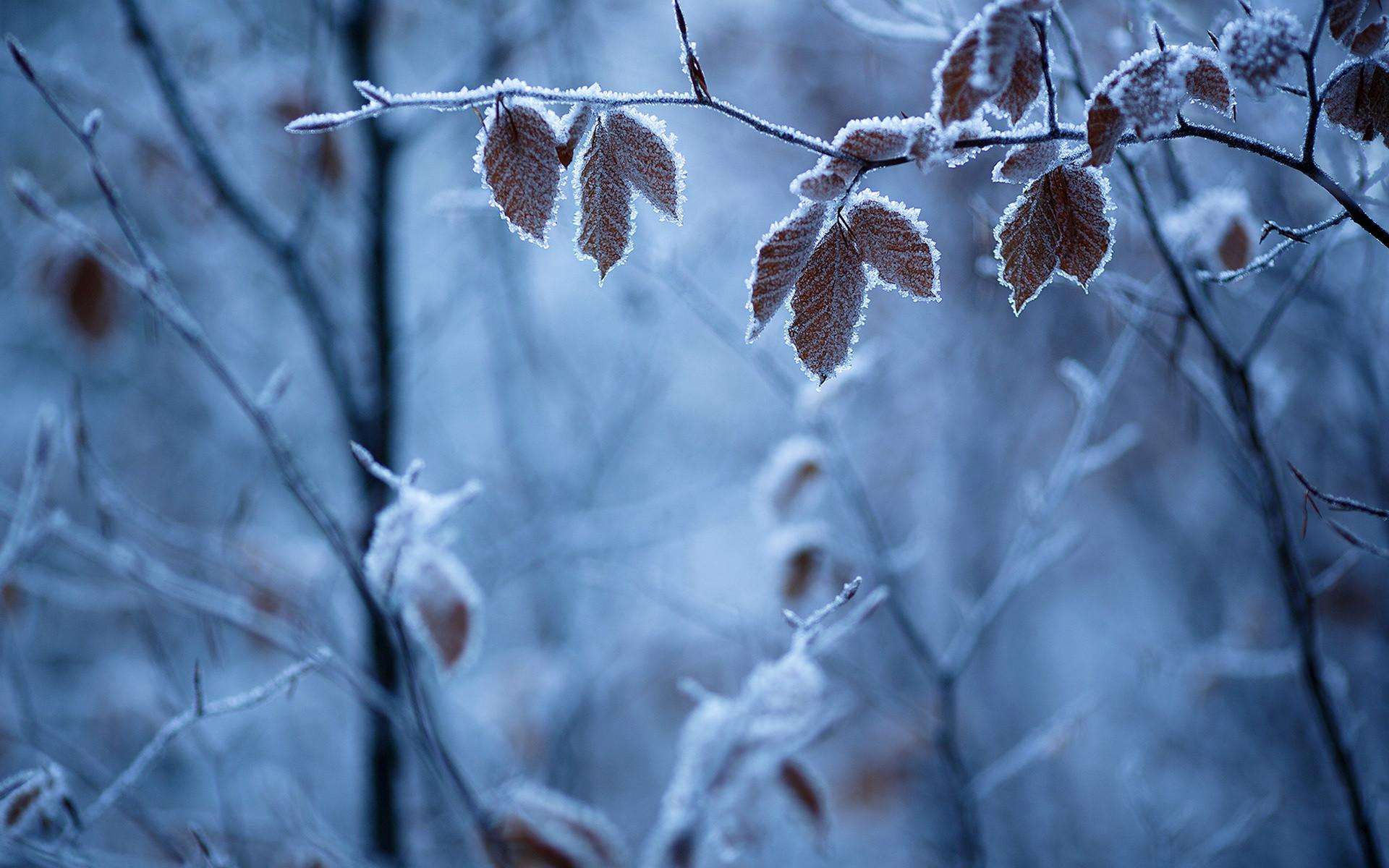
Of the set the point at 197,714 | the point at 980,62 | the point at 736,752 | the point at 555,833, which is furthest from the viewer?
the point at 555,833

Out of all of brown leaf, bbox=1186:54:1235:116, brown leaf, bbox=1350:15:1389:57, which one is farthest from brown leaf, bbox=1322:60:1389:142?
brown leaf, bbox=1186:54:1235:116

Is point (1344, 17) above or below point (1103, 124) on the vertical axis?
above

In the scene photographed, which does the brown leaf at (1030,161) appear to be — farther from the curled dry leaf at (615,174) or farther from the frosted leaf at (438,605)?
the frosted leaf at (438,605)

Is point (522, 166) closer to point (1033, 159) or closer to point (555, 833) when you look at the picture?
point (1033, 159)

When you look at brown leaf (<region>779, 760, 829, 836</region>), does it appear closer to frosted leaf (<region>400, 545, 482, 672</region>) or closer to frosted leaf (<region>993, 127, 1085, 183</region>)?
frosted leaf (<region>400, 545, 482, 672</region>)

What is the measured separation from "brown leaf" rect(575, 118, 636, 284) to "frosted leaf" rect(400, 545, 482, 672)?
20.4 inches

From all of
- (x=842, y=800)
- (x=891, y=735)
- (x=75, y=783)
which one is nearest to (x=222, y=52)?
(x=75, y=783)

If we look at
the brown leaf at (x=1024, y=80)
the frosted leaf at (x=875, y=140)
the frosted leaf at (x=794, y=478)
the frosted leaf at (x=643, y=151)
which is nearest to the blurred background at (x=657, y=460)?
the frosted leaf at (x=794, y=478)

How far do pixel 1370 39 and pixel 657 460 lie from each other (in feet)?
14.6

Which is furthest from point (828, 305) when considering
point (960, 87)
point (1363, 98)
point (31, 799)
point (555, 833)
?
point (31, 799)

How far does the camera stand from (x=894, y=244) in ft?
1.98

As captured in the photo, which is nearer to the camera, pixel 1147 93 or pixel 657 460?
pixel 1147 93

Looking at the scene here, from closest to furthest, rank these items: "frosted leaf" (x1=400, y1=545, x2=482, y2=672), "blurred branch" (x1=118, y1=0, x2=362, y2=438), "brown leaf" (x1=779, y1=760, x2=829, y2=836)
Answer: "frosted leaf" (x1=400, y1=545, x2=482, y2=672)
"brown leaf" (x1=779, y1=760, x2=829, y2=836)
"blurred branch" (x1=118, y1=0, x2=362, y2=438)

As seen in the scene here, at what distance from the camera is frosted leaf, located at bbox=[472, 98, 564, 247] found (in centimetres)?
A: 60
